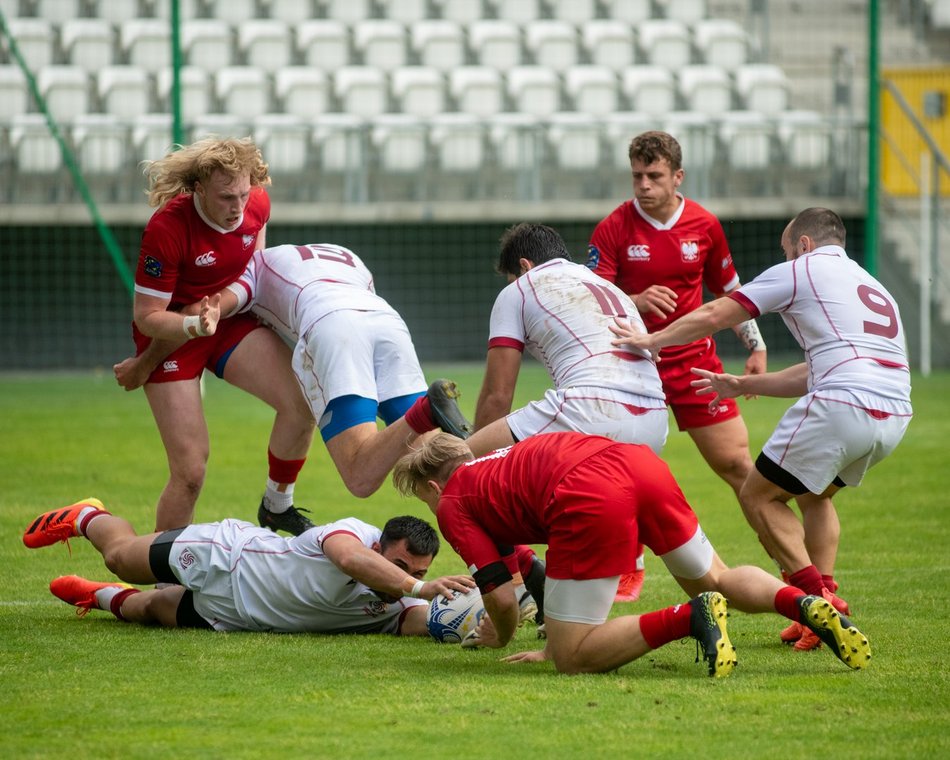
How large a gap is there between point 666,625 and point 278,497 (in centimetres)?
325

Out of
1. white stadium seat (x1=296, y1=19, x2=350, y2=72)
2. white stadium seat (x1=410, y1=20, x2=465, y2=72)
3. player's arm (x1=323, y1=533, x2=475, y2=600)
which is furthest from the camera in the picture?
white stadium seat (x1=410, y1=20, x2=465, y2=72)

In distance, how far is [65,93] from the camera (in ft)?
65.2

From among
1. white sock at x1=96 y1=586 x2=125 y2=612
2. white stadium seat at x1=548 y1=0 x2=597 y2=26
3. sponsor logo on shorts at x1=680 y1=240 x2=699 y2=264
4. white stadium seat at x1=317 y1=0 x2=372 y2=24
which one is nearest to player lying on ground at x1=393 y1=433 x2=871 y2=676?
white sock at x1=96 y1=586 x2=125 y2=612

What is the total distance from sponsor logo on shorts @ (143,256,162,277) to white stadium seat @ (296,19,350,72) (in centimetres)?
1547

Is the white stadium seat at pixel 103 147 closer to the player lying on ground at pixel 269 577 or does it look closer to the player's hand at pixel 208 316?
the player's hand at pixel 208 316

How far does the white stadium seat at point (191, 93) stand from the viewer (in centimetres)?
1989

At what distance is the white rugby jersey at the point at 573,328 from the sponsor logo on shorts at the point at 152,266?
5.42 ft

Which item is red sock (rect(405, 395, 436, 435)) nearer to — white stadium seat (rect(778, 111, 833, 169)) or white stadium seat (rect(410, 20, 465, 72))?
white stadium seat (rect(778, 111, 833, 169))

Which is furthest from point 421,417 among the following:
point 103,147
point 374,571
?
point 103,147

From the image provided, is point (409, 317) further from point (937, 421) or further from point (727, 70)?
point (937, 421)

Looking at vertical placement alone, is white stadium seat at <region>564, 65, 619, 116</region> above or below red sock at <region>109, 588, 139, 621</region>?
above

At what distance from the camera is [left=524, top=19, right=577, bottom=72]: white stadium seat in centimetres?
2186

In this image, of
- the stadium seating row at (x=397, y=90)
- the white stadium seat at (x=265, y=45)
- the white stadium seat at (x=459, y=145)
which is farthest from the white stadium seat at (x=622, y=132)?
the white stadium seat at (x=265, y=45)

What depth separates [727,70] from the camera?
2194 centimetres
